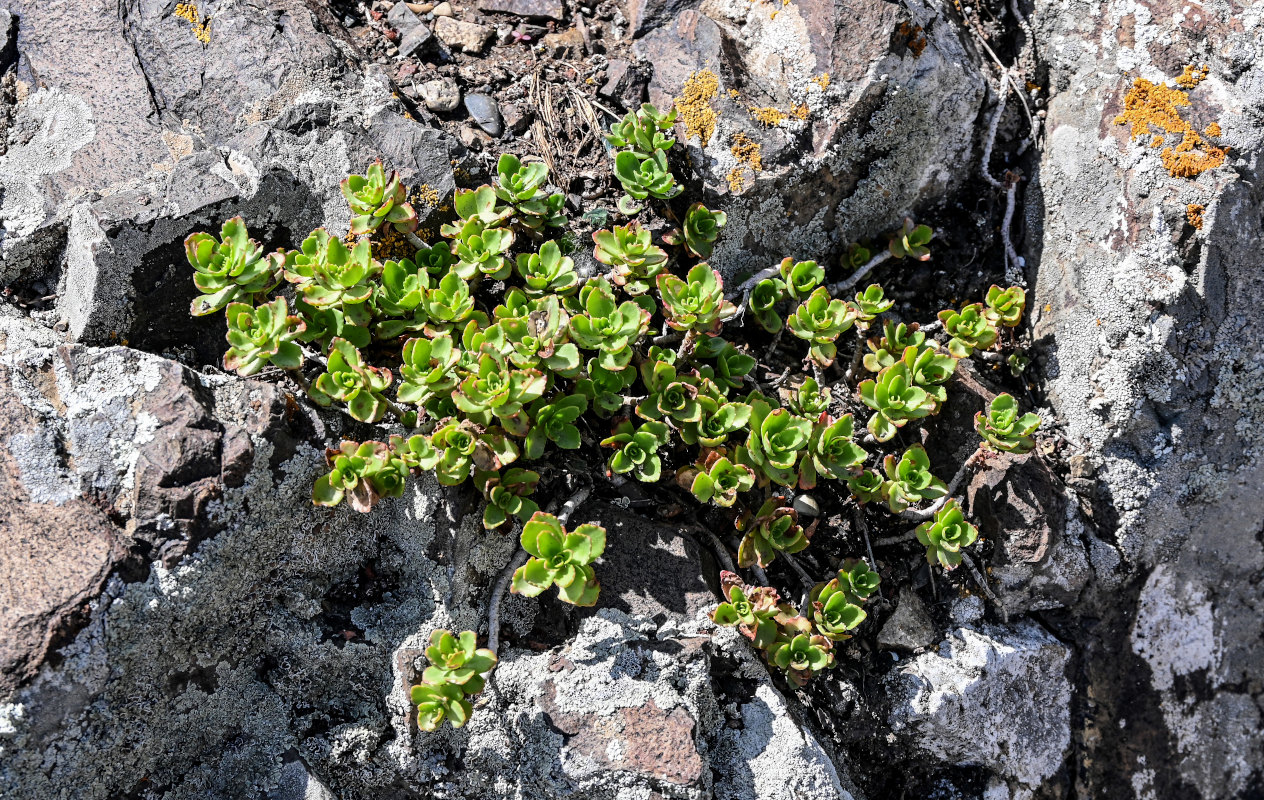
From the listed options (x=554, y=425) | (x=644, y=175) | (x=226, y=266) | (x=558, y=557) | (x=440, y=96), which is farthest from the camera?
(x=440, y=96)

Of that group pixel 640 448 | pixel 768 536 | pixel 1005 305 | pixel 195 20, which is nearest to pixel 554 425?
pixel 640 448

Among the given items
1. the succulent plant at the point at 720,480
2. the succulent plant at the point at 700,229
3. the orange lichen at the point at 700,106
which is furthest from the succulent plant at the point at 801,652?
the orange lichen at the point at 700,106

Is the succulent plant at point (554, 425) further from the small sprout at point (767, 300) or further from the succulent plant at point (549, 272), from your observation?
the small sprout at point (767, 300)

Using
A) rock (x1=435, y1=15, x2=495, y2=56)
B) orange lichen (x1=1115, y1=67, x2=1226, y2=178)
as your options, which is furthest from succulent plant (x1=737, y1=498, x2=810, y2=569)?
rock (x1=435, y1=15, x2=495, y2=56)

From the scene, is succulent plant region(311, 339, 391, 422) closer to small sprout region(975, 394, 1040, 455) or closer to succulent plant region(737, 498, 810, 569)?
succulent plant region(737, 498, 810, 569)

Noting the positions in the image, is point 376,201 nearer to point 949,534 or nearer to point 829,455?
point 829,455

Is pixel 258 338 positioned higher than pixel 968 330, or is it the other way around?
pixel 258 338

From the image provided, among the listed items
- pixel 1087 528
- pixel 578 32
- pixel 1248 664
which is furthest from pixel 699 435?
pixel 1248 664
